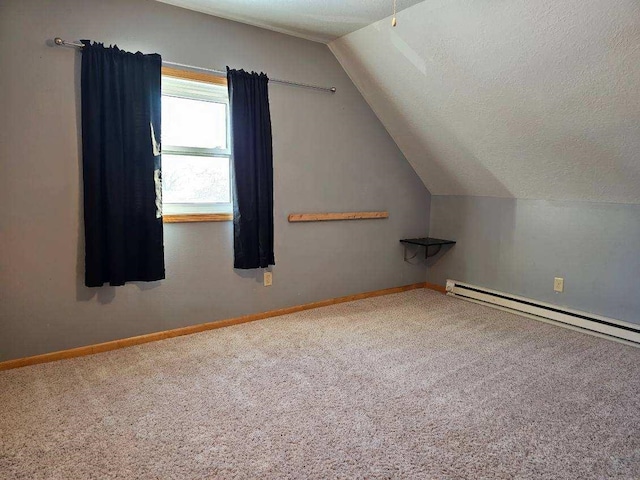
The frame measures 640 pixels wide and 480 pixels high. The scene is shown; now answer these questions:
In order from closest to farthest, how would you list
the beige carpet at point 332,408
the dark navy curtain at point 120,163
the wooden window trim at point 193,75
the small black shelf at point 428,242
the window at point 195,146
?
1. the beige carpet at point 332,408
2. the dark navy curtain at point 120,163
3. the wooden window trim at point 193,75
4. the window at point 195,146
5. the small black shelf at point 428,242

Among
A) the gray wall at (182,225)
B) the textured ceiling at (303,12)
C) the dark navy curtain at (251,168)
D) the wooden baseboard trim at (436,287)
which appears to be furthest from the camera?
the wooden baseboard trim at (436,287)

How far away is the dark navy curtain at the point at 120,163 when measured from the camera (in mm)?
2561

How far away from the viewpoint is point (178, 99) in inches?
119

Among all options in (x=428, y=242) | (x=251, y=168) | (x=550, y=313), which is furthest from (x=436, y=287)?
(x=251, y=168)

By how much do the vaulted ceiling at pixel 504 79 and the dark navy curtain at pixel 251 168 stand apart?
19.7 inches

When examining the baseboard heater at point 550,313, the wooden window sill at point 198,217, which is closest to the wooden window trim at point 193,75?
the wooden window sill at point 198,217

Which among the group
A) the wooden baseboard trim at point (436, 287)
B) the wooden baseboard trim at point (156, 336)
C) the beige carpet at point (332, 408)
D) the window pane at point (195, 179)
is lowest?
the beige carpet at point (332, 408)

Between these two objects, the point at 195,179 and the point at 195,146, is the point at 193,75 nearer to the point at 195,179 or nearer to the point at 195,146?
the point at 195,146

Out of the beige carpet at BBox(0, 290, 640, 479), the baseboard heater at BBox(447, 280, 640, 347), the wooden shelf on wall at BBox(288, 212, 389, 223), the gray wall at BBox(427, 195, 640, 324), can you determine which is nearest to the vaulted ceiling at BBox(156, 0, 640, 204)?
the gray wall at BBox(427, 195, 640, 324)

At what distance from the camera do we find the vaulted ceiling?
2.32 meters

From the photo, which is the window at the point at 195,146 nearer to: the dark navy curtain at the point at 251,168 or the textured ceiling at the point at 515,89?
the dark navy curtain at the point at 251,168

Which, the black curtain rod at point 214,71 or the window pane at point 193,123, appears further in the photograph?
the window pane at point 193,123

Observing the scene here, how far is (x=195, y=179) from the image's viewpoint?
3.12 meters

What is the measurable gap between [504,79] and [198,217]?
7.41 ft
